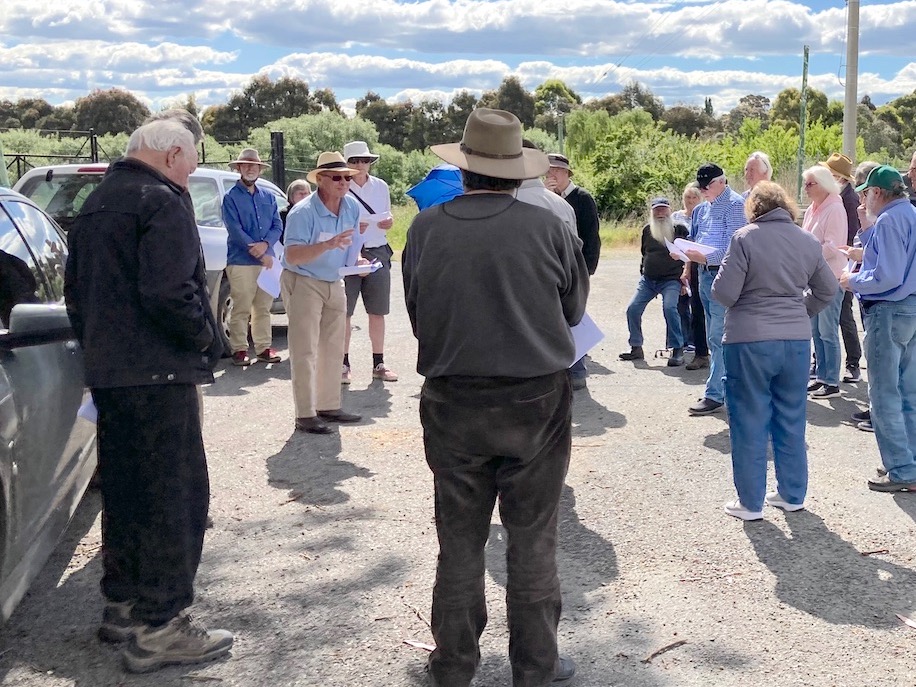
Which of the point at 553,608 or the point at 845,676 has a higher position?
the point at 553,608

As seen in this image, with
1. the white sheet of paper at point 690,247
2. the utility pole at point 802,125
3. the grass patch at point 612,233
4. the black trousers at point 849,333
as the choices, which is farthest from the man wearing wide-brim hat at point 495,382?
the utility pole at point 802,125

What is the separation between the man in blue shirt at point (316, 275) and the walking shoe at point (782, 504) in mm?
3263

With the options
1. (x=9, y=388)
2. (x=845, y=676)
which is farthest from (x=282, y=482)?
(x=845, y=676)

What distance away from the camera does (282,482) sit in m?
6.42

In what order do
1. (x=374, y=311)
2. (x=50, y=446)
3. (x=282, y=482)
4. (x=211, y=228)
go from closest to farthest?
1. (x=50, y=446)
2. (x=282, y=482)
3. (x=374, y=311)
4. (x=211, y=228)

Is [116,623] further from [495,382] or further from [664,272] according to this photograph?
[664,272]

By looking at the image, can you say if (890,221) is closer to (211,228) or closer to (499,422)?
(499,422)

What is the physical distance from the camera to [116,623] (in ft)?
13.4

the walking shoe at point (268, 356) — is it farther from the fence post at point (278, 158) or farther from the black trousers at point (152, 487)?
the fence post at point (278, 158)

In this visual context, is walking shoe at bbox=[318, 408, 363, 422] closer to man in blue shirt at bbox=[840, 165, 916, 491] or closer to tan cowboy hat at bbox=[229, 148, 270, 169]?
tan cowboy hat at bbox=[229, 148, 270, 169]

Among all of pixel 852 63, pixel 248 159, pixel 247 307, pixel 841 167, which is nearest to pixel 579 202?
pixel 841 167

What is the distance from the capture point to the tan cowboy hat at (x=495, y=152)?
11.7ft

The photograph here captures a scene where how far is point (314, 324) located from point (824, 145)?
34.5 metres

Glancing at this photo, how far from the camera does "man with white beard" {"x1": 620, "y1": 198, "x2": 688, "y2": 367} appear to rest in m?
10.1
